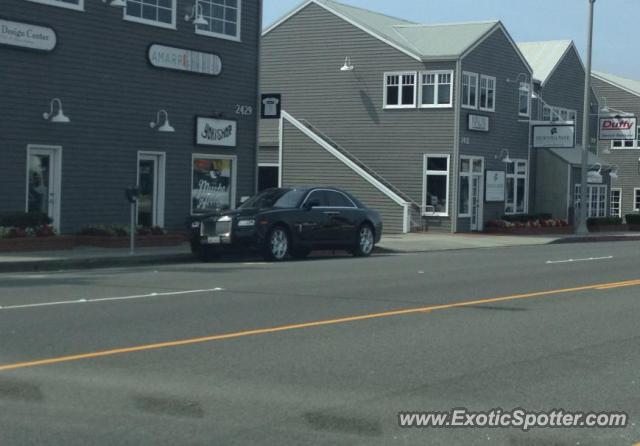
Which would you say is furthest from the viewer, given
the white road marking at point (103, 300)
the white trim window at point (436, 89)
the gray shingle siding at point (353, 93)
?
the gray shingle siding at point (353, 93)

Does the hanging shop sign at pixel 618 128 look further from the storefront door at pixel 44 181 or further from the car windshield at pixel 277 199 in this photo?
the storefront door at pixel 44 181

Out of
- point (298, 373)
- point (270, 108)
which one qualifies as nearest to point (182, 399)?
point (298, 373)

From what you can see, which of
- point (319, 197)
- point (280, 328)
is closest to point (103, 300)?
point (280, 328)

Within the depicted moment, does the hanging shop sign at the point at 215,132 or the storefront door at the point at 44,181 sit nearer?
the storefront door at the point at 44,181

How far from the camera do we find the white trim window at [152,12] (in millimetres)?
25812

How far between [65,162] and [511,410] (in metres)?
18.0

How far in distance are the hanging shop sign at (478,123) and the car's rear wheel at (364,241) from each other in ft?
48.5

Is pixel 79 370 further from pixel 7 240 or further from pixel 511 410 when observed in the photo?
pixel 7 240

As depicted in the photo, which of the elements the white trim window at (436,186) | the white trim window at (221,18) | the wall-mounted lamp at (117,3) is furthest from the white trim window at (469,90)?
the wall-mounted lamp at (117,3)

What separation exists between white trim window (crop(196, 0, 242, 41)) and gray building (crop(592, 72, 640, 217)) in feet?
109

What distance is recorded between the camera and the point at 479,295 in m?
15.9

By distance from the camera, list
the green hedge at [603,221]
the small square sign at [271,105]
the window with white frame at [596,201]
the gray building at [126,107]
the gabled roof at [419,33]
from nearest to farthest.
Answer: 1. the gray building at [126,107]
2. the small square sign at [271,105]
3. the gabled roof at [419,33]
4. the green hedge at [603,221]
5. the window with white frame at [596,201]

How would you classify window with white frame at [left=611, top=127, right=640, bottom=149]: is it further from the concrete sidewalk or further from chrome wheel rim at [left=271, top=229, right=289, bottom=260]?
chrome wheel rim at [left=271, top=229, right=289, bottom=260]

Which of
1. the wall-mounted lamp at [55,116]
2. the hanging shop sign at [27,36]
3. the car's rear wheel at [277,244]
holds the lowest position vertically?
the car's rear wheel at [277,244]
